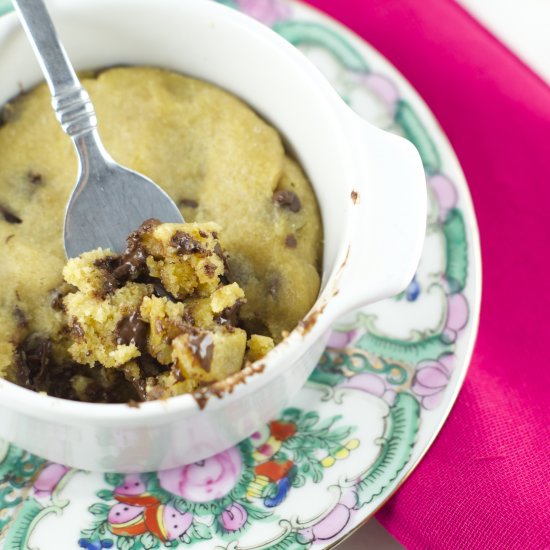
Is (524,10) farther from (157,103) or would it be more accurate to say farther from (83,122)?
(83,122)

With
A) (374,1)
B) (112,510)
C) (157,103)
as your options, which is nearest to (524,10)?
(374,1)

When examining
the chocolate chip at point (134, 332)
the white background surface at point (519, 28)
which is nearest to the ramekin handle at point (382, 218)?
the chocolate chip at point (134, 332)

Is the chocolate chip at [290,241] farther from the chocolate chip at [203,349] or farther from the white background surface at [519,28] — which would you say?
the white background surface at [519,28]

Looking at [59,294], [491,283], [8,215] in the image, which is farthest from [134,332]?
[491,283]

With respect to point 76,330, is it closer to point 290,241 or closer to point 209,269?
point 209,269

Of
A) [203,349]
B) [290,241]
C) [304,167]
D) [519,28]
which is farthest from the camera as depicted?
[519,28]

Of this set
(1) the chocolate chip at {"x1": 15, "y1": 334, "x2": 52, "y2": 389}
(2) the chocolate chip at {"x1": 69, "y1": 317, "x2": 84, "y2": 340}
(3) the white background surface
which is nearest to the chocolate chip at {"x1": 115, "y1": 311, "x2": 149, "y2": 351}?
(2) the chocolate chip at {"x1": 69, "y1": 317, "x2": 84, "y2": 340}
